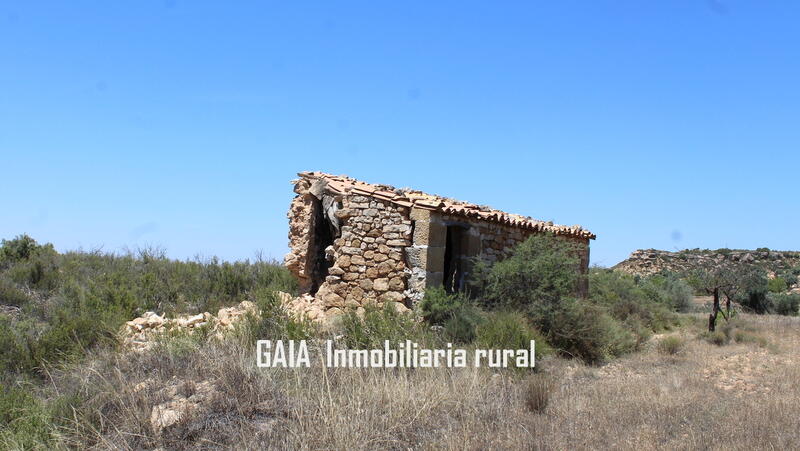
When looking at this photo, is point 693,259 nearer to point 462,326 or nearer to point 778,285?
point 778,285

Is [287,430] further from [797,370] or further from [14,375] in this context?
[797,370]

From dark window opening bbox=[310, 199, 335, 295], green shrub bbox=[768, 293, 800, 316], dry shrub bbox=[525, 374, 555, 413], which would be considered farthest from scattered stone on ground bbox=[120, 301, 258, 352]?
green shrub bbox=[768, 293, 800, 316]

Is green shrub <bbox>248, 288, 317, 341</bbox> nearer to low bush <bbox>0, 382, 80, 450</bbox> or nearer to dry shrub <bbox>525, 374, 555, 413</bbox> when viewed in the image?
low bush <bbox>0, 382, 80, 450</bbox>

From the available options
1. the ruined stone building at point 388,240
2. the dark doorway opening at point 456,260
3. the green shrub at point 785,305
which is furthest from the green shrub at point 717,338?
the green shrub at point 785,305

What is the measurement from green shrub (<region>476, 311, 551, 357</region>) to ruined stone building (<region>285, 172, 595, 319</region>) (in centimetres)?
155

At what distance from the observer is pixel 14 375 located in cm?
830

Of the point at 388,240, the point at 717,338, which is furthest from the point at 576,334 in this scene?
the point at 717,338

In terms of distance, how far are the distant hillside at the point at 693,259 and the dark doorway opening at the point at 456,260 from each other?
84.5 feet

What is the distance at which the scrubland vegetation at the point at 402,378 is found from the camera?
562 cm

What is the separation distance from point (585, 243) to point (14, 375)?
12.7 meters

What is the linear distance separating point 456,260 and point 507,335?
Answer: 2855 millimetres

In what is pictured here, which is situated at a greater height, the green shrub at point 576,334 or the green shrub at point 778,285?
the green shrub at point 778,285

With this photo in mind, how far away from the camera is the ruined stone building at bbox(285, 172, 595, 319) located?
11102mm

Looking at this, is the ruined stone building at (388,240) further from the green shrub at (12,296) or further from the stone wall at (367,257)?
the green shrub at (12,296)
